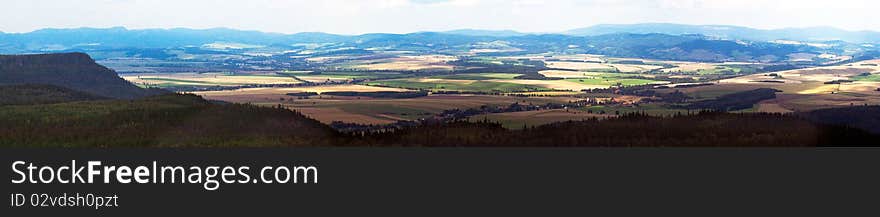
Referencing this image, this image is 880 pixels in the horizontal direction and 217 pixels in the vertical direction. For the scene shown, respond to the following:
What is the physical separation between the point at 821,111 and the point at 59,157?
528 ft

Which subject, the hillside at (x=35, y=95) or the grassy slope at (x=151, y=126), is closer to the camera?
the grassy slope at (x=151, y=126)

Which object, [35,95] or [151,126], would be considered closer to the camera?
[151,126]

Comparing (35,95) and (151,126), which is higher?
(151,126)

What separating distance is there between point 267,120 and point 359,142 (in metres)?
25.8

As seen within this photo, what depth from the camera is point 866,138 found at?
4481 inches

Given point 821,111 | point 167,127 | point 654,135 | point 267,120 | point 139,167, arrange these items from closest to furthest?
point 139,167 → point 654,135 → point 167,127 → point 267,120 → point 821,111

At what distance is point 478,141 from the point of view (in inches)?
3969

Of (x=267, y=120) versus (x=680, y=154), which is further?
(x=267, y=120)

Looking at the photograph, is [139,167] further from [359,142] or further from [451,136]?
[451,136]

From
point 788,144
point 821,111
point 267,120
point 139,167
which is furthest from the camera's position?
point 821,111

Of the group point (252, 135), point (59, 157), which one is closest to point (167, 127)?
point (252, 135)

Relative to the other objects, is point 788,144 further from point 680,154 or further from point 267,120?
point 267,120

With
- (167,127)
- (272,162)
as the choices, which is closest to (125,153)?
(272,162)

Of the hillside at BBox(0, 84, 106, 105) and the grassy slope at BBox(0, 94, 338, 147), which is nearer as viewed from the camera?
the grassy slope at BBox(0, 94, 338, 147)
